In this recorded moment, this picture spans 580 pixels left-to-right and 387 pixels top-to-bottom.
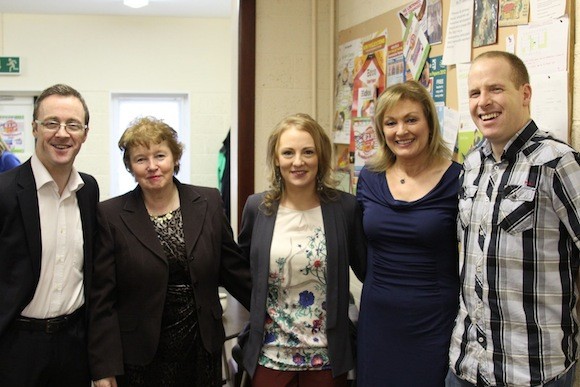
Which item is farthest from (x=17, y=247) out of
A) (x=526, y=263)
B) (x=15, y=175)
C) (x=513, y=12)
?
(x=513, y=12)

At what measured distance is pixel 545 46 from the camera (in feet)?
5.24

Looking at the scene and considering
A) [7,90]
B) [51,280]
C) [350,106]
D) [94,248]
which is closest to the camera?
[51,280]

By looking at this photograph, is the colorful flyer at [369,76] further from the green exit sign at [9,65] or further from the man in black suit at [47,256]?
the green exit sign at [9,65]

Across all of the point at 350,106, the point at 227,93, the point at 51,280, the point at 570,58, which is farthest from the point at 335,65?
the point at 227,93

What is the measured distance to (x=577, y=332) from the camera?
142 centimetres

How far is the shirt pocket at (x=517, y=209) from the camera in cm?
137

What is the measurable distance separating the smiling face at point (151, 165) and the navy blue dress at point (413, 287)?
71cm

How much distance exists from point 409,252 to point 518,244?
404mm

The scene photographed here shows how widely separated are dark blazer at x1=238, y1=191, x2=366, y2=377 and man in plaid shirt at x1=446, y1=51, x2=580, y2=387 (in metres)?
0.44

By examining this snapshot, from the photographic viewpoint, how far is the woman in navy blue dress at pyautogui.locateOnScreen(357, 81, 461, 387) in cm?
170

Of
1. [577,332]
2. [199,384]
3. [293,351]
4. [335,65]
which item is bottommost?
[199,384]

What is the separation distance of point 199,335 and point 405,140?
3.08 ft

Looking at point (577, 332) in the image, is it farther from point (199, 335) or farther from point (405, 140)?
point (199, 335)

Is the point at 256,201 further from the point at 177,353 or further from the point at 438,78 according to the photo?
the point at 438,78
